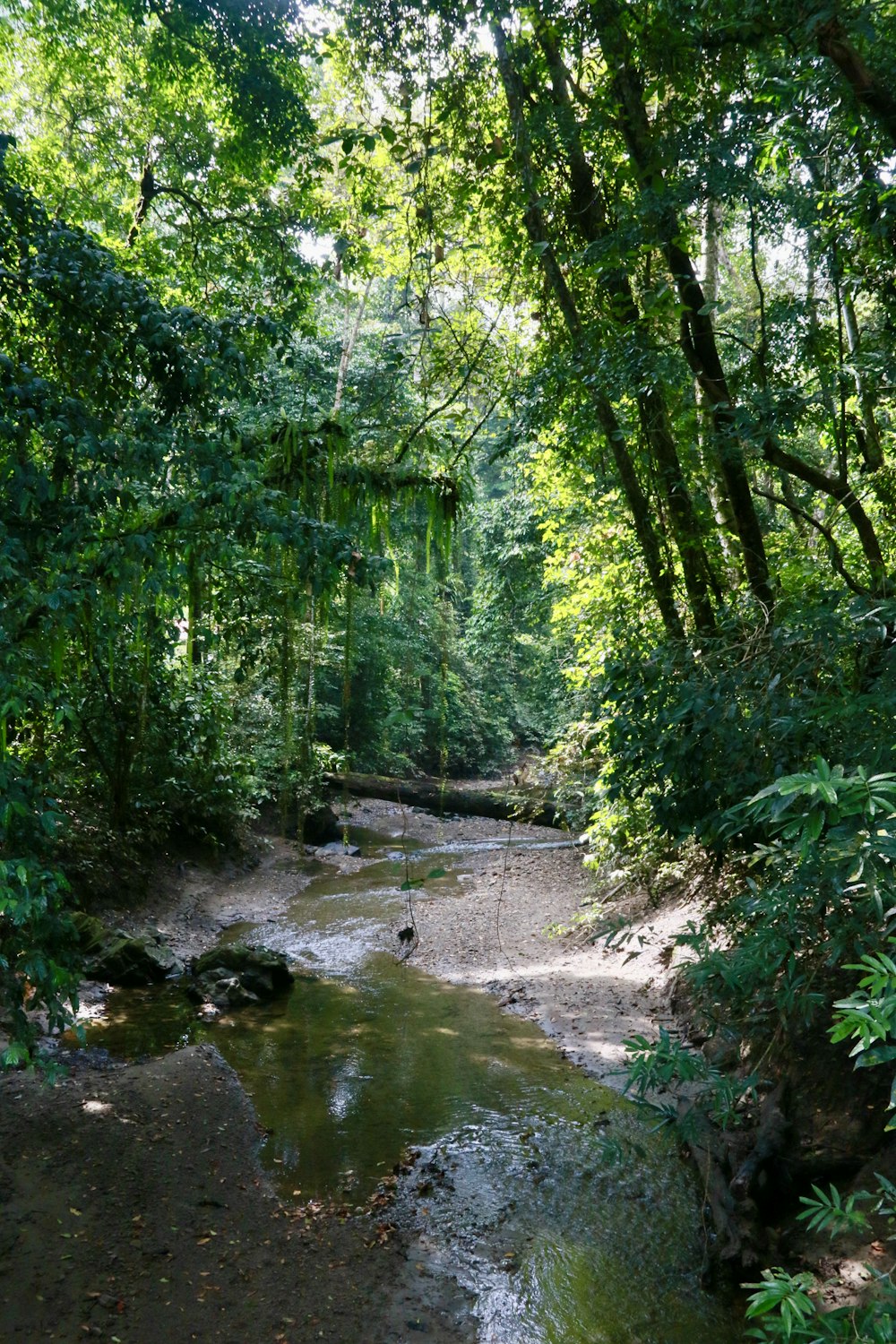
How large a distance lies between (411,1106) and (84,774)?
6332 millimetres

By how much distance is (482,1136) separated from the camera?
223 inches

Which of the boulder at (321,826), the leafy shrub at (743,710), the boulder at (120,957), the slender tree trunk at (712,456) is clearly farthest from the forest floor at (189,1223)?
the boulder at (321,826)

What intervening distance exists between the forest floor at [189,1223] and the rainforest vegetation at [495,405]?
113cm

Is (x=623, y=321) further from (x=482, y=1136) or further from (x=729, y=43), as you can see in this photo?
(x=482, y=1136)

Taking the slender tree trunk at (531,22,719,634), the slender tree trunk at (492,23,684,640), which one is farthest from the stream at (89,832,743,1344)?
the slender tree trunk at (531,22,719,634)

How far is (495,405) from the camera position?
7.50 metres

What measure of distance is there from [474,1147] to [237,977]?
11.7 feet

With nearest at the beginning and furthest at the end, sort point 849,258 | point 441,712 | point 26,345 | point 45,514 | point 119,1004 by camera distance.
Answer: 1. point 45,514
2. point 441,712
3. point 26,345
4. point 849,258
5. point 119,1004

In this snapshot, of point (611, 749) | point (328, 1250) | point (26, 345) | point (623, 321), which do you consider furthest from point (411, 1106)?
point (623, 321)

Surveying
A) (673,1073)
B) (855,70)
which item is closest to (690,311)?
(855,70)

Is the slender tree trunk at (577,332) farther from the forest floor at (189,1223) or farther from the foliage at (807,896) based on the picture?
the forest floor at (189,1223)

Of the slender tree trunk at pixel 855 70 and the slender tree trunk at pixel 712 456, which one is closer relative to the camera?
the slender tree trunk at pixel 855 70

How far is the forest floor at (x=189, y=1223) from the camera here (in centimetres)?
386

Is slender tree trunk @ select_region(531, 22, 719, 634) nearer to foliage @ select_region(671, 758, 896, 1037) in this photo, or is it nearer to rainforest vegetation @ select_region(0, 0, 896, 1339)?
rainforest vegetation @ select_region(0, 0, 896, 1339)
